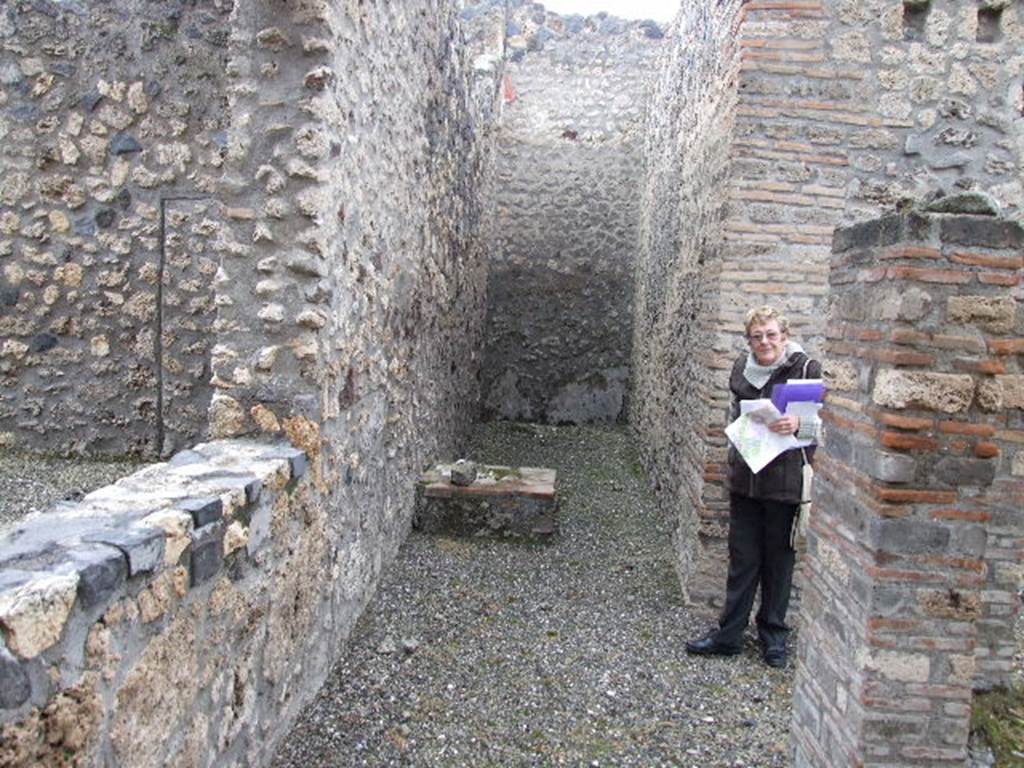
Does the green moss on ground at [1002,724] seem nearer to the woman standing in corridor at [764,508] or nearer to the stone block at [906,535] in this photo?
the stone block at [906,535]

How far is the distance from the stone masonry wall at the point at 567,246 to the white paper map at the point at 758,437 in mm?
6007

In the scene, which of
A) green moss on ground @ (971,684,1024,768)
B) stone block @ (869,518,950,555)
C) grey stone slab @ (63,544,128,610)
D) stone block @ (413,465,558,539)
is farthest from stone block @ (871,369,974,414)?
stone block @ (413,465,558,539)

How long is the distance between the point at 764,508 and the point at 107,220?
439 cm

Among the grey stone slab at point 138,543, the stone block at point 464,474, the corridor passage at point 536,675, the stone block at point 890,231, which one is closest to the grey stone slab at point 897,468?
the stone block at point 890,231

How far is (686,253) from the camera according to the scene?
5.55m

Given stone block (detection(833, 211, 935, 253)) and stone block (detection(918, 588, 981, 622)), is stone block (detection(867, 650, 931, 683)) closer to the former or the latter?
stone block (detection(918, 588, 981, 622))

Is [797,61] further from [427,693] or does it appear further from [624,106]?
[624,106]

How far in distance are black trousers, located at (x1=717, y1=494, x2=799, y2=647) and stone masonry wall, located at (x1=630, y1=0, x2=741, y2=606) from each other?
1.33 ft

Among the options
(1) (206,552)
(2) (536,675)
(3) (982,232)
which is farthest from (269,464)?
(3) (982,232)

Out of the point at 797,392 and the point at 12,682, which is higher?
the point at 797,392

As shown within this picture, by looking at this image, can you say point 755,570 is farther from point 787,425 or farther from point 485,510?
point 485,510

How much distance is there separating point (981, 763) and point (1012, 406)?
3.51ft

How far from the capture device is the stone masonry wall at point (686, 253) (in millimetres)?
4422

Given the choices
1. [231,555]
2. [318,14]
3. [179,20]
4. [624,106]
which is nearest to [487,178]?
[624,106]
